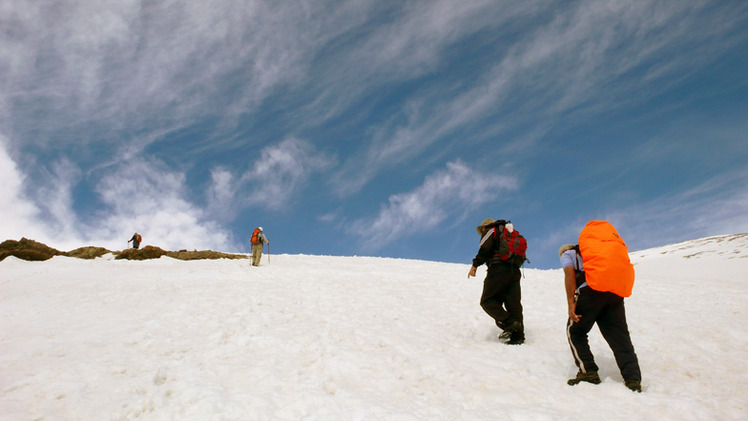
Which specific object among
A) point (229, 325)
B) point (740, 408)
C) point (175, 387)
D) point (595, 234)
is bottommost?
point (740, 408)

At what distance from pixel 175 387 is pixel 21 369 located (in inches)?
101

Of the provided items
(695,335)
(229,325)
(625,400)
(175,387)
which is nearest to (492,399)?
(625,400)

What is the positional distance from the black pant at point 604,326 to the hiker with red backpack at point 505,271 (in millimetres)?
1929

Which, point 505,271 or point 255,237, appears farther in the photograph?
point 255,237

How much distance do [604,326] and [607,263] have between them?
1.16 m

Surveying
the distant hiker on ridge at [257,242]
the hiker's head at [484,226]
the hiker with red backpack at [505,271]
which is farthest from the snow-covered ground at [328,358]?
the distant hiker on ridge at [257,242]

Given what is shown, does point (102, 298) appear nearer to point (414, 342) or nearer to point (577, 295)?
point (414, 342)

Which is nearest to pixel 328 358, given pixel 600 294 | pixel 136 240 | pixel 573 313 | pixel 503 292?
pixel 503 292

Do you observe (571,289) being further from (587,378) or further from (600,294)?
(587,378)

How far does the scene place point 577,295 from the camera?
632 cm

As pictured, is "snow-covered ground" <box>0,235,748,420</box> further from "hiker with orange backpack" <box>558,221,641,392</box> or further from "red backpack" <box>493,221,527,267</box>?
"red backpack" <box>493,221,527,267</box>

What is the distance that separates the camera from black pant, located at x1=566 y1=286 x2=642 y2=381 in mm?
5938

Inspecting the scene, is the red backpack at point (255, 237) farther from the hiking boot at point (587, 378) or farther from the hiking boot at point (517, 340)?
the hiking boot at point (587, 378)

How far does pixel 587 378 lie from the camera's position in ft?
19.7
